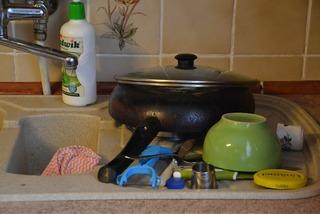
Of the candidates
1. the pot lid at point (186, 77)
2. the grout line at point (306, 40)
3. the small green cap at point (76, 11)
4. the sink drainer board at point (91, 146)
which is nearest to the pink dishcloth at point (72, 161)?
the sink drainer board at point (91, 146)

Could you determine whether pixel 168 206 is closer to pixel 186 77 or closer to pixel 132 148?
pixel 132 148

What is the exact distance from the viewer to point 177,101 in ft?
2.77

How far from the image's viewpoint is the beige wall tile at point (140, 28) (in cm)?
111

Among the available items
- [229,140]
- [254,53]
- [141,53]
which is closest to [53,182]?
[229,140]

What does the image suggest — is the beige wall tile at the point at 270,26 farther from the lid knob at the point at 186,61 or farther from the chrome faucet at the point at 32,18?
the chrome faucet at the point at 32,18

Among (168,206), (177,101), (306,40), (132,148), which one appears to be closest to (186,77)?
(177,101)

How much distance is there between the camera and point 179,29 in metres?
1.13

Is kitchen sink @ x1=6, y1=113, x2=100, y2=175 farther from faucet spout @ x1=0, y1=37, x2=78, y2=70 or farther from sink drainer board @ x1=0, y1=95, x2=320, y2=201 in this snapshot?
faucet spout @ x1=0, y1=37, x2=78, y2=70

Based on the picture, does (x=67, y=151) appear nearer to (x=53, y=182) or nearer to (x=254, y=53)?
(x=53, y=182)

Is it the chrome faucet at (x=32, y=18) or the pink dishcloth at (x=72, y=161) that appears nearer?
the pink dishcloth at (x=72, y=161)

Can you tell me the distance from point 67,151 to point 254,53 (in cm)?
48

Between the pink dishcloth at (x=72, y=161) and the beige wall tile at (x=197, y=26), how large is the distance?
0.35 metres

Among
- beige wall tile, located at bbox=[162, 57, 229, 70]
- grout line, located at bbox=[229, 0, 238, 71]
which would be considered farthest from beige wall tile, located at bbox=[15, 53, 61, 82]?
grout line, located at bbox=[229, 0, 238, 71]

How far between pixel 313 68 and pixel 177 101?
18.3 inches
